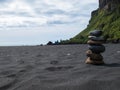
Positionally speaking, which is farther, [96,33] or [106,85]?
[96,33]

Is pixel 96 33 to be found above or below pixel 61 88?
above

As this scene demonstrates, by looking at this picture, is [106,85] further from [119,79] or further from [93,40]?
[93,40]

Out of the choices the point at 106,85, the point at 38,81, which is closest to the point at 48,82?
the point at 38,81

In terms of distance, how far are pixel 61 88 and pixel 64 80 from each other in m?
1.97

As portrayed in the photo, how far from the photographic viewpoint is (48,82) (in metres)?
14.4

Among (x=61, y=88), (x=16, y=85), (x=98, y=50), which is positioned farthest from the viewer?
(x=98, y=50)

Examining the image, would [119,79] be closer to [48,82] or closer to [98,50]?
[48,82]

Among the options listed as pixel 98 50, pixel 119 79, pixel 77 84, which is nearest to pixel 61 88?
pixel 77 84

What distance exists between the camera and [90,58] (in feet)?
76.0

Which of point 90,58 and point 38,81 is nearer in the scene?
point 38,81

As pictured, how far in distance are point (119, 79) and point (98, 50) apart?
7.76m

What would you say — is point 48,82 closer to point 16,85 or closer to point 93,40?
point 16,85

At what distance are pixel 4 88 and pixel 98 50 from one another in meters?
9.95

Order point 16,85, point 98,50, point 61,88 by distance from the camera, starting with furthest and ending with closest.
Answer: point 98,50
point 16,85
point 61,88
